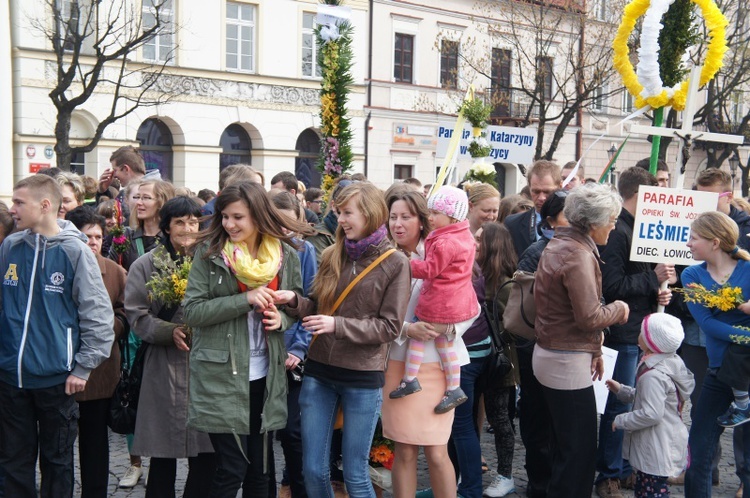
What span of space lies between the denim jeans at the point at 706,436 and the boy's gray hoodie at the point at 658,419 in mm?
160

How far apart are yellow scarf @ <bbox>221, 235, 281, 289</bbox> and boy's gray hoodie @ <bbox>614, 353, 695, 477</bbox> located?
2.46m

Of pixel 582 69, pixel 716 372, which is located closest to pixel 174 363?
pixel 716 372

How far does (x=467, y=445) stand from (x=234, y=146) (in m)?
22.0

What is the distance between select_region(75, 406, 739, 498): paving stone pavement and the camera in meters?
5.83

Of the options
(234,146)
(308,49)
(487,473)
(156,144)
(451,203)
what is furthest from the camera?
(308,49)

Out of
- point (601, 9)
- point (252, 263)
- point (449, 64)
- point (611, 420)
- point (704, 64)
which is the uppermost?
point (601, 9)

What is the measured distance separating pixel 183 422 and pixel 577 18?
26.1 metres

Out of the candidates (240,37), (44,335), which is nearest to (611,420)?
(44,335)

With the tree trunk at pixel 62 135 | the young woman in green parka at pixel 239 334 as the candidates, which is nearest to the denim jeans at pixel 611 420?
the young woman in green parka at pixel 239 334

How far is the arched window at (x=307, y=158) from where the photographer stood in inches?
1080

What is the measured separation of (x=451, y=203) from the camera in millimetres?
4793

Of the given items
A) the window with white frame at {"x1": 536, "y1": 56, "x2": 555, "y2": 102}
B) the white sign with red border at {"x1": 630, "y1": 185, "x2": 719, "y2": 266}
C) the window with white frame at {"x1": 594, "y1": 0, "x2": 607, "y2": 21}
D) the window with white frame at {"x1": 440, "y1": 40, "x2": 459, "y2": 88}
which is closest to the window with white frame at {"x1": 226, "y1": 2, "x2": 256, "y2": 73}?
the window with white frame at {"x1": 440, "y1": 40, "x2": 459, "y2": 88}

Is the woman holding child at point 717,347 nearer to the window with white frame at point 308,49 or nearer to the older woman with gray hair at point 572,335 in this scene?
the older woman with gray hair at point 572,335

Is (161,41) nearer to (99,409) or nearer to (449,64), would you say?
(449,64)
